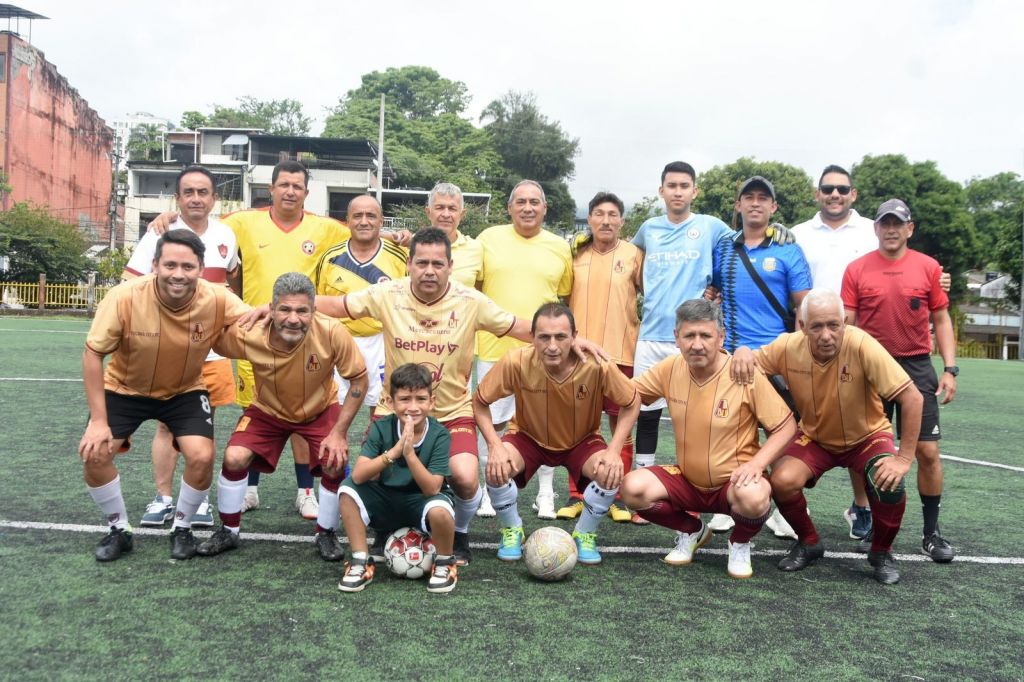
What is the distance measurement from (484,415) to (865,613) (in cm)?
217

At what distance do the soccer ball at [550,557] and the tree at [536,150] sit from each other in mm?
56205

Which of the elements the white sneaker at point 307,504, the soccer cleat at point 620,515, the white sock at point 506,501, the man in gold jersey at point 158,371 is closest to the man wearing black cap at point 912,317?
the soccer cleat at point 620,515

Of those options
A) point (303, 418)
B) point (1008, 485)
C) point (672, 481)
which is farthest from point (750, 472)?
point (1008, 485)

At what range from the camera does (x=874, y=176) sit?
42.7 metres

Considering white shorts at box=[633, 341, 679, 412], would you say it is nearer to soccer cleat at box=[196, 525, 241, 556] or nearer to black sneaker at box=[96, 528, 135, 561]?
soccer cleat at box=[196, 525, 241, 556]

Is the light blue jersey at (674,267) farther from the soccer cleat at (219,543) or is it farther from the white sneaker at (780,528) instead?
the soccer cleat at (219,543)

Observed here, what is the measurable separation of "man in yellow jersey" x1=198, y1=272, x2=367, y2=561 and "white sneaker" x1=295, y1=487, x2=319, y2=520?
630 millimetres

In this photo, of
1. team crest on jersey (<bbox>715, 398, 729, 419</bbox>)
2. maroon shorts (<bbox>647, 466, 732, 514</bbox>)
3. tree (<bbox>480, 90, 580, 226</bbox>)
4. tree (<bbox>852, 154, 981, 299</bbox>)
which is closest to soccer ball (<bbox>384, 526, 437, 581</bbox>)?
maroon shorts (<bbox>647, 466, 732, 514</bbox>)

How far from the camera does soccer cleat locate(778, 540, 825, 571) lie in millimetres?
4668

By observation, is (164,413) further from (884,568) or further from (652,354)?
→ (884,568)

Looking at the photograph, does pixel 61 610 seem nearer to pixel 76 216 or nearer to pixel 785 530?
pixel 785 530

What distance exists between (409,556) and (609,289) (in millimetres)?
2428

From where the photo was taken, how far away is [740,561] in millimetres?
4547

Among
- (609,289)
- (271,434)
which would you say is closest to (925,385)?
(609,289)
